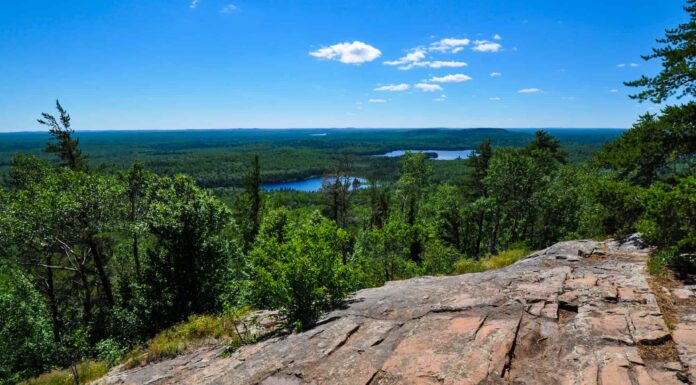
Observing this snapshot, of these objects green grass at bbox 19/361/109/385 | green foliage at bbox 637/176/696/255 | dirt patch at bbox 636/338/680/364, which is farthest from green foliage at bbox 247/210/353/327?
green foliage at bbox 637/176/696/255

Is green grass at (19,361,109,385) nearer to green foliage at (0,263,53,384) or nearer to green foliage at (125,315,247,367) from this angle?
green foliage at (125,315,247,367)

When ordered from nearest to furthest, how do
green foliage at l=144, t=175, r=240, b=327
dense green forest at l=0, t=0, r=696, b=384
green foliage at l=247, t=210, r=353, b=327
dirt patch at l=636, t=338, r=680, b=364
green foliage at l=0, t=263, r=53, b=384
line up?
dirt patch at l=636, t=338, r=680, b=364
green foliage at l=247, t=210, r=353, b=327
dense green forest at l=0, t=0, r=696, b=384
green foliage at l=144, t=175, r=240, b=327
green foliage at l=0, t=263, r=53, b=384

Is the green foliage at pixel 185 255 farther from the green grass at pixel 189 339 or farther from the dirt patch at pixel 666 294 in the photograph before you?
the dirt patch at pixel 666 294

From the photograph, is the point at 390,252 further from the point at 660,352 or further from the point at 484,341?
the point at 660,352

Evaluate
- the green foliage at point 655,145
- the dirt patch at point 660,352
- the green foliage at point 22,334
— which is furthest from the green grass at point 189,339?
the green foliage at point 655,145

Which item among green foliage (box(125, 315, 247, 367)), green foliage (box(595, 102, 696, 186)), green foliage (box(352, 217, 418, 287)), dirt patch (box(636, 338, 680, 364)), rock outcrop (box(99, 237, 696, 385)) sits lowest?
green foliage (box(352, 217, 418, 287))

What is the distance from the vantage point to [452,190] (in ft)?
144

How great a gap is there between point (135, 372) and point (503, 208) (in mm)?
30779

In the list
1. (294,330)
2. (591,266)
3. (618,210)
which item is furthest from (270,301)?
(618,210)

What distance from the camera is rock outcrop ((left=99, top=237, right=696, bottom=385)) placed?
5977 millimetres

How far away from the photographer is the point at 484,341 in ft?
22.9

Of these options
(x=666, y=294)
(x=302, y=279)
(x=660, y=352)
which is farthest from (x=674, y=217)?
(x=302, y=279)

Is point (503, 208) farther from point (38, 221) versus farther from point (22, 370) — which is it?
point (22, 370)

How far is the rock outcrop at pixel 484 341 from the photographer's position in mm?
5977
